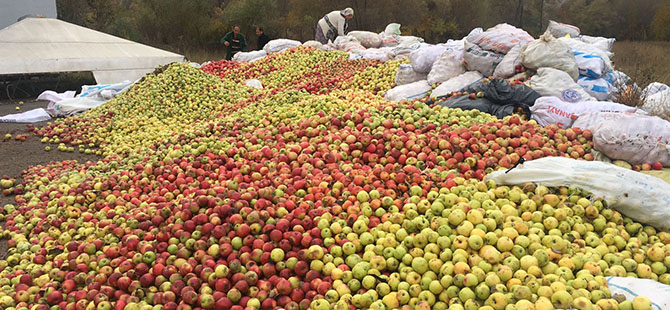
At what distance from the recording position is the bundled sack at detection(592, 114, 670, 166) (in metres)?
3.57

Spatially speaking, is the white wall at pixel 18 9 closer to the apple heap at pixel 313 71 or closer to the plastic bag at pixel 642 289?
the apple heap at pixel 313 71

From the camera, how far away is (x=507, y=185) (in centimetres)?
288

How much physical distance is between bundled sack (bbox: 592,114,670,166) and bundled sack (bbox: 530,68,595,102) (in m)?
1.52

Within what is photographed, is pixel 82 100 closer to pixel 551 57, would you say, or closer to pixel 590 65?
pixel 551 57

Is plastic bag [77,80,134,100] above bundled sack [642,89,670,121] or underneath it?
underneath

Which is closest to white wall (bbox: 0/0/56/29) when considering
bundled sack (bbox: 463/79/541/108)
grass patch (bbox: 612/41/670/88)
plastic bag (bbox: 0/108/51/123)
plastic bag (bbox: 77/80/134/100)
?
plastic bag (bbox: 77/80/134/100)

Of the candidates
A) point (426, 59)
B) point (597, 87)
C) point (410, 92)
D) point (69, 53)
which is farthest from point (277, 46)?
point (597, 87)

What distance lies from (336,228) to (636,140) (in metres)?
2.79

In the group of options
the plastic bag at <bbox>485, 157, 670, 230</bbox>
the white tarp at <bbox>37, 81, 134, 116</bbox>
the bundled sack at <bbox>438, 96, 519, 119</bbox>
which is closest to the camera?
the plastic bag at <bbox>485, 157, 670, 230</bbox>

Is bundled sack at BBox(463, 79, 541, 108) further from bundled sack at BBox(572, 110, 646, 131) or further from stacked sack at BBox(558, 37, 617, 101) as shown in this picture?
stacked sack at BBox(558, 37, 617, 101)

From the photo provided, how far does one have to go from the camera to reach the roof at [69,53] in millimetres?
11086

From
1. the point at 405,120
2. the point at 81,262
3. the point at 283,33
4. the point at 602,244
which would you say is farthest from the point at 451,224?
the point at 283,33

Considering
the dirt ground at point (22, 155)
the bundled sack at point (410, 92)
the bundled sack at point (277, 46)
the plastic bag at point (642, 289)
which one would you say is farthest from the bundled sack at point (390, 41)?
the plastic bag at point (642, 289)

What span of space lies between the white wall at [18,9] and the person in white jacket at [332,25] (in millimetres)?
10672
